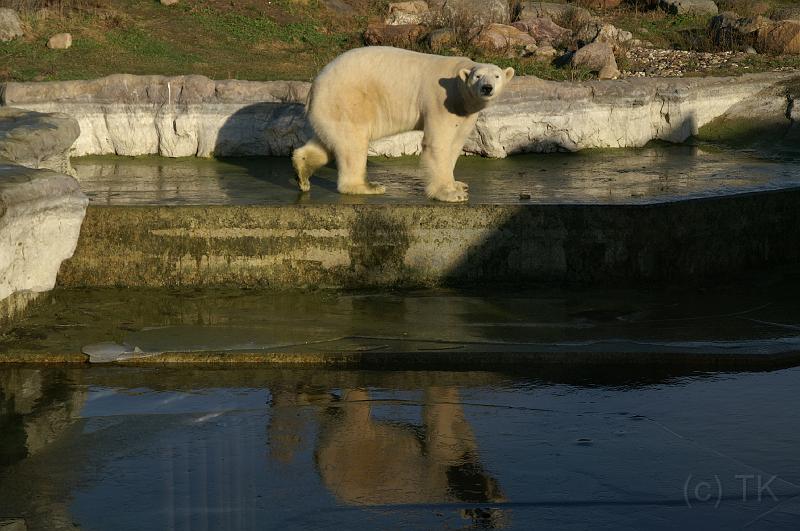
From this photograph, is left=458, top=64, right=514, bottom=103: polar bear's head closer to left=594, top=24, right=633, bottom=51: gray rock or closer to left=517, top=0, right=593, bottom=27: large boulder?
left=594, top=24, right=633, bottom=51: gray rock

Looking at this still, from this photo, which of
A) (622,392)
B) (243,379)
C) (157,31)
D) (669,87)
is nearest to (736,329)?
(622,392)

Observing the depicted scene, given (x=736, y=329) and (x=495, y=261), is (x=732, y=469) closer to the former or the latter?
(x=736, y=329)

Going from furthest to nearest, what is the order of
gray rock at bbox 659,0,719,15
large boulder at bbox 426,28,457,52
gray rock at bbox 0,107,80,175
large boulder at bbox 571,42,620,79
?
gray rock at bbox 659,0,719,15, large boulder at bbox 426,28,457,52, large boulder at bbox 571,42,620,79, gray rock at bbox 0,107,80,175

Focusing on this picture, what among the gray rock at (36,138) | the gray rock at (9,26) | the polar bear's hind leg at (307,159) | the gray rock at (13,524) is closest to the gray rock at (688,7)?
the gray rock at (9,26)

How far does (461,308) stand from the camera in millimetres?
7156

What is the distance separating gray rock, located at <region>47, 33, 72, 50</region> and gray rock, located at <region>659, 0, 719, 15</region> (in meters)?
9.67

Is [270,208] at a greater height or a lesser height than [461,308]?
greater

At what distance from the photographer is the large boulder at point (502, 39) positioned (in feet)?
48.6

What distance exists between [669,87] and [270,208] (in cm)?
607

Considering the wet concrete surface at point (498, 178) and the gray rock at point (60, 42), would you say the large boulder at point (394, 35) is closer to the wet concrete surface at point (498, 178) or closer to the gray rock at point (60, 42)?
the gray rock at point (60, 42)

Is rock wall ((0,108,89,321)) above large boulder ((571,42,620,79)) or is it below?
below

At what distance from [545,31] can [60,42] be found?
21.9 ft

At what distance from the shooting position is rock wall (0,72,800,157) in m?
11.3

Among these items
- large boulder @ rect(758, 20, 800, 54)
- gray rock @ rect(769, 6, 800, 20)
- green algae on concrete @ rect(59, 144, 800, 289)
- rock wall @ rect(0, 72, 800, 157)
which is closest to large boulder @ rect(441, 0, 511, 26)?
large boulder @ rect(758, 20, 800, 54)
